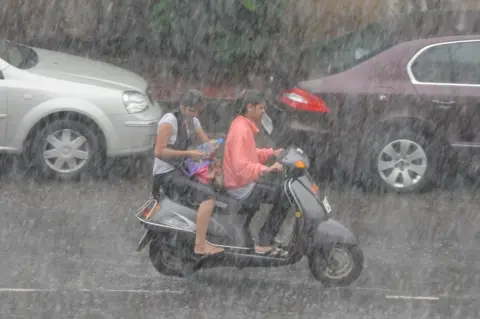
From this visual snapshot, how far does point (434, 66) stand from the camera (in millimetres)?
10266

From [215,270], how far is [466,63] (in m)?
3.73

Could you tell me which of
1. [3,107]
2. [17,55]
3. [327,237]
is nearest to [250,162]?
[327,237]

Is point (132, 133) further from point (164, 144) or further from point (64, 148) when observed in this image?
point (164, 144)

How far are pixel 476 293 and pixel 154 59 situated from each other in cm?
871

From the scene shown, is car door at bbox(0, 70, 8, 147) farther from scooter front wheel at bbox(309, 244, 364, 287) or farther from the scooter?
scooter front wheel at bbox(309, 244, 364, 287)

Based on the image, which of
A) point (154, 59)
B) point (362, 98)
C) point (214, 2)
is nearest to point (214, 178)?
point (362, 98)

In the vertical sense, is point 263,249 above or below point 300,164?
below

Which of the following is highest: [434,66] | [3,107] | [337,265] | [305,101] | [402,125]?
[434,66]

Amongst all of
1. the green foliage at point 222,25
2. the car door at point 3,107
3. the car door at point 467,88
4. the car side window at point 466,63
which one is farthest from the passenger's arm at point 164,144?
the green foliage at point 222,25

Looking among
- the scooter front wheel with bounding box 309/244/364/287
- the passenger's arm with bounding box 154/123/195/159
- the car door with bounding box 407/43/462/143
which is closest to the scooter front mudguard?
the scooter front wheel with bounding box 309/244/364/287

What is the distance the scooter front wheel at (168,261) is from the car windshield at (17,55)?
3.86 m

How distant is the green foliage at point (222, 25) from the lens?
14273 mm

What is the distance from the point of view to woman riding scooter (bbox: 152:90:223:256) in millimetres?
7359

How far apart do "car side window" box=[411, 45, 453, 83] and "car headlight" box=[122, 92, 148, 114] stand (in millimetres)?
2695
